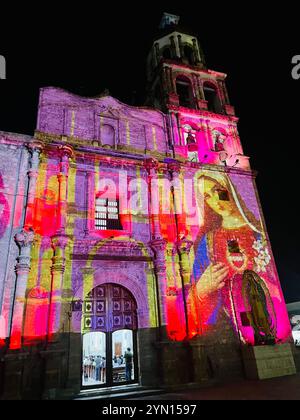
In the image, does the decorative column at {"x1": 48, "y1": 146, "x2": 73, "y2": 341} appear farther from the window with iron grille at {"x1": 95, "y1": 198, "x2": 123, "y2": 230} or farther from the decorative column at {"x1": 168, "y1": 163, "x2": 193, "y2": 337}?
the decorative column at {"x1": 168, "y1": 163, "x2": 193, "y2": 337}

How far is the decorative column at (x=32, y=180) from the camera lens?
10.3 metres

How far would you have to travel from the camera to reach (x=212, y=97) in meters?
18.9

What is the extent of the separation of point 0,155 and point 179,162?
807 cm

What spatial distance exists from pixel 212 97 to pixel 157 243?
41.0ft

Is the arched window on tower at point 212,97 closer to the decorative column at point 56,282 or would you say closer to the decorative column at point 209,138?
the decorative column at point 209,138

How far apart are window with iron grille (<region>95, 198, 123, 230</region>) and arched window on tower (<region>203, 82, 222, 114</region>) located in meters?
10.2

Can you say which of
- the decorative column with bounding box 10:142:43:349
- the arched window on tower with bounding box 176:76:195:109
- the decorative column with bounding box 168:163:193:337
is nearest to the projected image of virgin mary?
the decorative column with bounding box 168:163:193:337

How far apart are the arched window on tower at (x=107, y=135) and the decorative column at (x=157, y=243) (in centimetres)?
214

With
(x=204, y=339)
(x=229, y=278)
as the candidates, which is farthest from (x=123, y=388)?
(x=229, y=278)

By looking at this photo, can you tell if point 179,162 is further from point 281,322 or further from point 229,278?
point 281,322

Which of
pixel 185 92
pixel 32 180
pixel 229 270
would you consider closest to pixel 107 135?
pixel 32 180

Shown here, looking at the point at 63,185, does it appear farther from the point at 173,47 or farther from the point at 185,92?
the point at 173,47

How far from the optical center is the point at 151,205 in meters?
12.5

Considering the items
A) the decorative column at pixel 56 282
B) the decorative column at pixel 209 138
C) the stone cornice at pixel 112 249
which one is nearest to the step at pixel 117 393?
the decorative column at pixel 56 282
